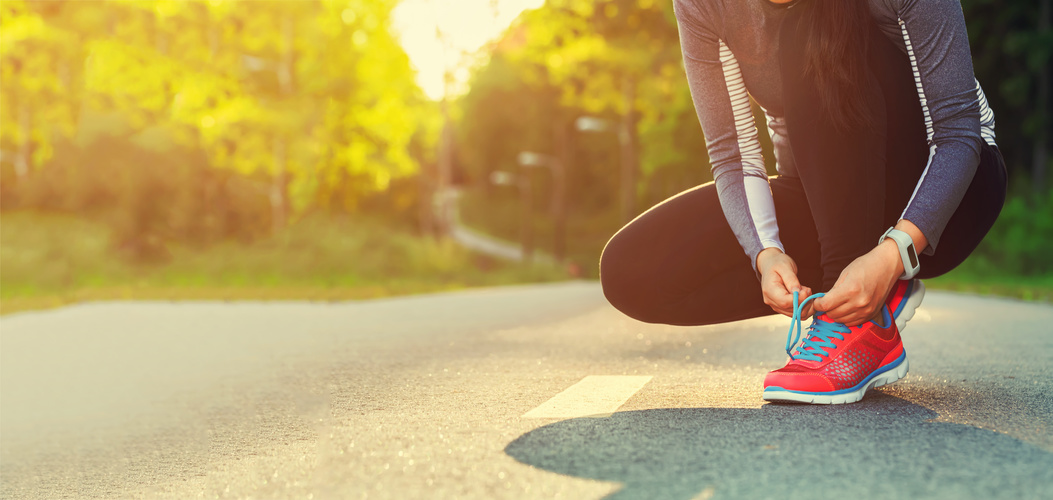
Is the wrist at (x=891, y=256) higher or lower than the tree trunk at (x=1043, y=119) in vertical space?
lower

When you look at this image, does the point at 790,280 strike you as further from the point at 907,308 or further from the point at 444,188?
the point at 444,188

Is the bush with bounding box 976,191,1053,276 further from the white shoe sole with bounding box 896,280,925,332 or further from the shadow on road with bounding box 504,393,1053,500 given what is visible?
the shadow on road with bounding box 504,393,1053,500

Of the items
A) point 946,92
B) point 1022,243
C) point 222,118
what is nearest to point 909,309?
point 946,92

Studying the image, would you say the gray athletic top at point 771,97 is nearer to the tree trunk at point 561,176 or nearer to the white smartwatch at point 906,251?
the white smartwatch at point 906,251

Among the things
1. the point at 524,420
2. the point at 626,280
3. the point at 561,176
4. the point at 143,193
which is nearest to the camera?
the point at 524,420

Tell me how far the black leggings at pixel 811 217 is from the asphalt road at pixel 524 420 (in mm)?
275

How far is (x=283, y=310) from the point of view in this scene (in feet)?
27.7

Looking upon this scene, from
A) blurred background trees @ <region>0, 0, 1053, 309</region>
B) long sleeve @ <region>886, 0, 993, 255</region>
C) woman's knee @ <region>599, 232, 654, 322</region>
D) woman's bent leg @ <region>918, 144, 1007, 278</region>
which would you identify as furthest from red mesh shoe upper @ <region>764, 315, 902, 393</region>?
blurred background trees @ <region>0, 0, 1053, 309</region>

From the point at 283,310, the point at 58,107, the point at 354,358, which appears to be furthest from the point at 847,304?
the point at 58,107

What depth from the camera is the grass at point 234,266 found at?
484 inches

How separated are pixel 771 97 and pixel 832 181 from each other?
0.43m

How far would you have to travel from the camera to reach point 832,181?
253 centimetres

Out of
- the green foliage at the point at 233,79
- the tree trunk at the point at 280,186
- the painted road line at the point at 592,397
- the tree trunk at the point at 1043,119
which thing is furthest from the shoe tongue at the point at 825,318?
the tree trunk at the point at 1043,119

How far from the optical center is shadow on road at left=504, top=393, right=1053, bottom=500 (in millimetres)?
1506
